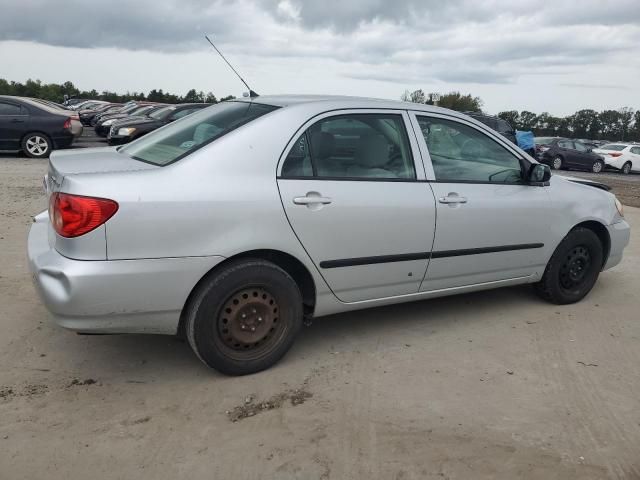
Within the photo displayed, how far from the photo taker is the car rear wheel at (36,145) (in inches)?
502

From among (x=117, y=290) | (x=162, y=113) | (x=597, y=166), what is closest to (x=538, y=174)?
(x=117, y=290)

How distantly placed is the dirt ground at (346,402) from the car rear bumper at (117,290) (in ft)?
1.43

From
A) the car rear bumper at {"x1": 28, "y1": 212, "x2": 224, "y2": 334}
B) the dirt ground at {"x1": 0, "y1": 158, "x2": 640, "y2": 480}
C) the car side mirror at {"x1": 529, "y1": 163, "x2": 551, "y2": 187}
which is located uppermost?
the car side mirror at {"x1": 529, "y1": 163, "x2": 551, "y2": 187}

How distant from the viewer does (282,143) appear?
3.22m

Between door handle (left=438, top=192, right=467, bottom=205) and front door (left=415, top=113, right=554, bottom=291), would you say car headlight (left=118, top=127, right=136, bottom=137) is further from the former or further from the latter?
door handle (left=438, top=192, right=467, bottom=205)

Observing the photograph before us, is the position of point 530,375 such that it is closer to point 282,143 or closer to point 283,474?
point 283,474

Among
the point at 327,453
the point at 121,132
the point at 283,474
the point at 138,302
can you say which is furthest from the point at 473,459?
the point at 121,132

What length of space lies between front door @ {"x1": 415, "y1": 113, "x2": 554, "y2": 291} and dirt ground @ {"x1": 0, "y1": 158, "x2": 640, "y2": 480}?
0.46m

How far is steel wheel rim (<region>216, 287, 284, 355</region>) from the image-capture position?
3.12m

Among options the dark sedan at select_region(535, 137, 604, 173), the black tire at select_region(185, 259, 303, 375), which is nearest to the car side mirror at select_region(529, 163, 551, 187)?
the black tire at select_region(185, 259, 303, 375)

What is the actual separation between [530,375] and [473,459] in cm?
102

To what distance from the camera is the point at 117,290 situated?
9.19 feet

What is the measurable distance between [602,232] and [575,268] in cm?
39

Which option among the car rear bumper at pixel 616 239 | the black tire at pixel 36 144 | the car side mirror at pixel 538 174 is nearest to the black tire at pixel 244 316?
the car side mirror at pixel 538 174
